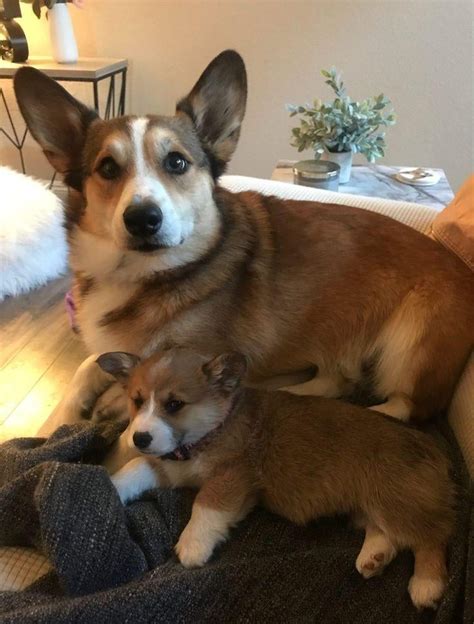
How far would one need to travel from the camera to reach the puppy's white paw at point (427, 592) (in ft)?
2.93

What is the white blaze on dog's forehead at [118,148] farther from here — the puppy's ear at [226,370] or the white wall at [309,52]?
the white wall at [309,52]

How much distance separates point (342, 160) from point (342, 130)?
4.7 inches

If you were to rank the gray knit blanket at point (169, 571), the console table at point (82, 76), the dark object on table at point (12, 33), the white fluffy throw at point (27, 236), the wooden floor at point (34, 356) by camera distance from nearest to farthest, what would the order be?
the gray knit blanket at point (169, 571) < the wooden floor at point (34, 356) < the white fluffy throw at point (27, 236) < the console table at point (82, 76) < the dark object on table at point (12, 33)

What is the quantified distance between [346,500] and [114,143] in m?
0.84

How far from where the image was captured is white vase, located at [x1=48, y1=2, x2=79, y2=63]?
Answer: 9.78 feet

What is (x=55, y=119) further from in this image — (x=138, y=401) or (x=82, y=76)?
(x=82, y=76)

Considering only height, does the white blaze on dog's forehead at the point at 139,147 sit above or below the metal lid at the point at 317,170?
above

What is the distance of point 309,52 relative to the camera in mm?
3143

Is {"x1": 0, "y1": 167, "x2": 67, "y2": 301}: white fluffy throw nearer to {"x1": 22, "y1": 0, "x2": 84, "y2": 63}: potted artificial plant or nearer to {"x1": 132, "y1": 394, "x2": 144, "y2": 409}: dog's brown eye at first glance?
{"x1": 22, "y1": 0, "x2": 84, "y2": 63}: potted artificial plant

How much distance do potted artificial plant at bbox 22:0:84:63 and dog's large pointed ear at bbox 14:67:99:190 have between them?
6.54 feet

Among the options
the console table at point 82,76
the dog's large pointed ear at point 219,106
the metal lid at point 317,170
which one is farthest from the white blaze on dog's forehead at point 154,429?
the console table at point 82,76

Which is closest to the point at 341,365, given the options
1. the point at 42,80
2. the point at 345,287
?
the point at 345,287

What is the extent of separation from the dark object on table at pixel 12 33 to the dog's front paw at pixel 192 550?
295cm

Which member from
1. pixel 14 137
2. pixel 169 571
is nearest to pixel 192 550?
pixel 169 571
